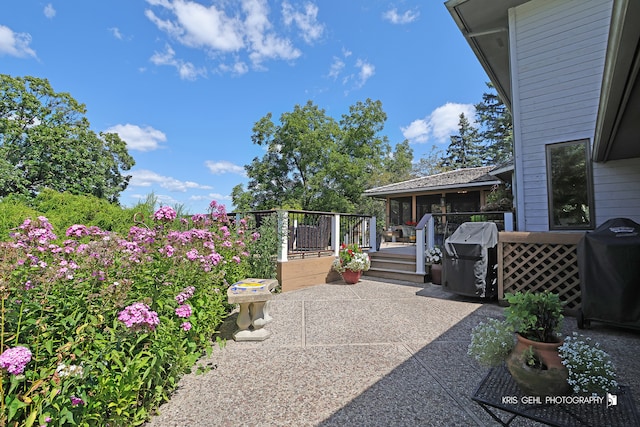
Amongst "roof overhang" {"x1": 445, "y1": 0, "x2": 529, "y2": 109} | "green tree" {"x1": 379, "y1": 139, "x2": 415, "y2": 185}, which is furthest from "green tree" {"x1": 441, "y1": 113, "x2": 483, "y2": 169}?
"roof overhang" {"x1": 445, "y1": 0, "x2": 529, "y2": 109}

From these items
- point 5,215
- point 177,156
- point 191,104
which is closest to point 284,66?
point 191,104

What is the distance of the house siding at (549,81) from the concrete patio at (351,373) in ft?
8.24

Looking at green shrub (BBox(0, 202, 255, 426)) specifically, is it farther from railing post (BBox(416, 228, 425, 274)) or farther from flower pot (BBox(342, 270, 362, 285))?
railing post (BBox(416, 228, 425, 274))

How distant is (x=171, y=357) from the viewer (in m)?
2.09

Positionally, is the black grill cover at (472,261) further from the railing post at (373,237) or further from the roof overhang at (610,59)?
the railing post at (373,237)

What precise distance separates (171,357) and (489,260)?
486cm

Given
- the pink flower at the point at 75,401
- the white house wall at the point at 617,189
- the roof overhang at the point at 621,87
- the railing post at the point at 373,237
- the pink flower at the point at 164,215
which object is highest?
the roof overhang at the point at 621,87

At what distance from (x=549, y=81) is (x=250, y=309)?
248 inches

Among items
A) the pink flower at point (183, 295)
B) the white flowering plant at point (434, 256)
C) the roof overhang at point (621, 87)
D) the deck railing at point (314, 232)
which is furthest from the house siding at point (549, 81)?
the pink flower at point (183, 295)

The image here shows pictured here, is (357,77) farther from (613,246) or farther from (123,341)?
(123,341)

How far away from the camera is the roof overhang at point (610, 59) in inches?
65.7

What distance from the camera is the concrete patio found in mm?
1916

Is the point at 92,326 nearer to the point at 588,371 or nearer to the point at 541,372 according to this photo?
the point at 541,372

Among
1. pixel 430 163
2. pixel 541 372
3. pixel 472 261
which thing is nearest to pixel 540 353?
pixel 541 372
